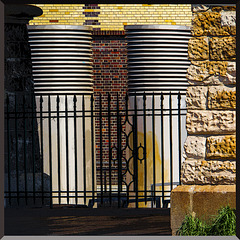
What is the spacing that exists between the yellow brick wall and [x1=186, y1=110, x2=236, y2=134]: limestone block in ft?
26.9

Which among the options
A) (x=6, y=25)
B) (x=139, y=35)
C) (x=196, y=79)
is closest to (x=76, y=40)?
(x=139, y=35)

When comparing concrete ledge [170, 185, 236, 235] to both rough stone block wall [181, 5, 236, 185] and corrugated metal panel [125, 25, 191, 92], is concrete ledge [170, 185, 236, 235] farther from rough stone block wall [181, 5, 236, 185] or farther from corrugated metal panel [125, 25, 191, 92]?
corrugated metal panel [125, 25, 191, 92]

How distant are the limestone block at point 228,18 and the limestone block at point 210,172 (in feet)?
5.16

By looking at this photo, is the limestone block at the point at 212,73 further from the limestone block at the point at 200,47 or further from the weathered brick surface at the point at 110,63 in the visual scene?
the weathered brick surface at the point at 110,63

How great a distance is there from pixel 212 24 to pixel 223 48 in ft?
1.00

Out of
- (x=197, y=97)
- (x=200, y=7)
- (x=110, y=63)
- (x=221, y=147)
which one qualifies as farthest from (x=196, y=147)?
(x=110, y=63)

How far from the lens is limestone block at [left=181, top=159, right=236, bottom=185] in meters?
6.79

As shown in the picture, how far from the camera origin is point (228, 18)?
6.78 meters

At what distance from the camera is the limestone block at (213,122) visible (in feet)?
22.3

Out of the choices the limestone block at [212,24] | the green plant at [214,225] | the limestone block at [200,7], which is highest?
the limestone block at [200,7]

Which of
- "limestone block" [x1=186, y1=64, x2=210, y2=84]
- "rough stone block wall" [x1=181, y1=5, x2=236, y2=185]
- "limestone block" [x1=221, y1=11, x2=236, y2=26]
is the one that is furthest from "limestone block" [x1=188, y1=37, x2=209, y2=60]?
"limestone block" [x1=221, y1=11, x2=236, y2=26]

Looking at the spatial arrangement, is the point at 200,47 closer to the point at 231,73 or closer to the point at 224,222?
the point at 231,73

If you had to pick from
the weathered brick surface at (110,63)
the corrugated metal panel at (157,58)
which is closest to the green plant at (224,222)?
the corrugated metal panel at (157,58)

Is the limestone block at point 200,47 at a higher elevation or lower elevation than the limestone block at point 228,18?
lower
